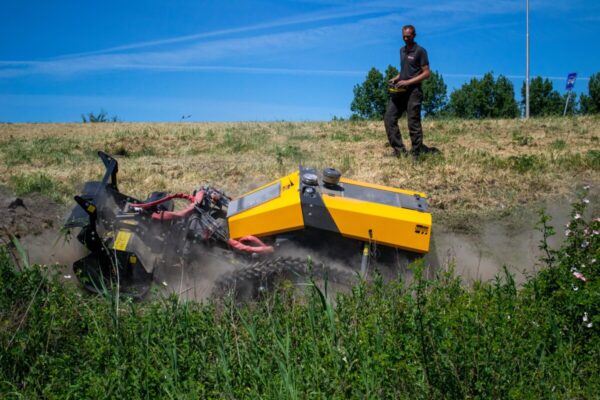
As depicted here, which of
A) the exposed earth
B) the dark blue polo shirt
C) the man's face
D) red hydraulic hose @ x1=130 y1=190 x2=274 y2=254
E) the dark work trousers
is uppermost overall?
the man's face

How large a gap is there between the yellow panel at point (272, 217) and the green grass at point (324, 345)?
1.04m

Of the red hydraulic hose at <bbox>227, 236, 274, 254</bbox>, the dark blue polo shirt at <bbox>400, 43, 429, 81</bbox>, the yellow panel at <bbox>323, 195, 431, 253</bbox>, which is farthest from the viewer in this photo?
the dark blue polo shirt at <bbox>400, 43, 429, 81</bbox>

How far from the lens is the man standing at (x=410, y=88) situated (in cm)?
988

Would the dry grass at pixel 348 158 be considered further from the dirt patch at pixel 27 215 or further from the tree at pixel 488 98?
the tree at pixel 488 98

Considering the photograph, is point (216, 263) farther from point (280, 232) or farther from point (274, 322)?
point (274, 322)

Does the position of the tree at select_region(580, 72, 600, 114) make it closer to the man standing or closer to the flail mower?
the man standing

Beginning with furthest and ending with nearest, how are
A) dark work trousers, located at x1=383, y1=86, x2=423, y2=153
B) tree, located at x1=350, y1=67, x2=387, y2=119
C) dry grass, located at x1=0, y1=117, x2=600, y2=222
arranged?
tree, located at x1=350, y1=67, x2=387, y2=119, dark work trousers, located at x1=383, y1=86, x2=423, y2=153, dry grass, located at x1=0, y1=117, x2=600, y2=222

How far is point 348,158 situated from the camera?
10672 mm

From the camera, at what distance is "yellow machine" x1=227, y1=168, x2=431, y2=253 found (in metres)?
5.64

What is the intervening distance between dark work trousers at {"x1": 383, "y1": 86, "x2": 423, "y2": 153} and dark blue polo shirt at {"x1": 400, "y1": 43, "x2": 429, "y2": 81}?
0.90ft

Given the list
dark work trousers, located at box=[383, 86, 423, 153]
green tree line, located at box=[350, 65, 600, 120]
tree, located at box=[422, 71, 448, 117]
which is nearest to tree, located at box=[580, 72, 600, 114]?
green tree line, located at box=[350, 65, 600, 120]

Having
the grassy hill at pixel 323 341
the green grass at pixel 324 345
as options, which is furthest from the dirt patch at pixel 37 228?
the green grass at pixel 324 345

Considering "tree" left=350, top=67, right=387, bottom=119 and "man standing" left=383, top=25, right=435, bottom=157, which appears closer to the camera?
"man standing" left=383, top=25, right=435, bottom=157

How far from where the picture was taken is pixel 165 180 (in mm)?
9953
